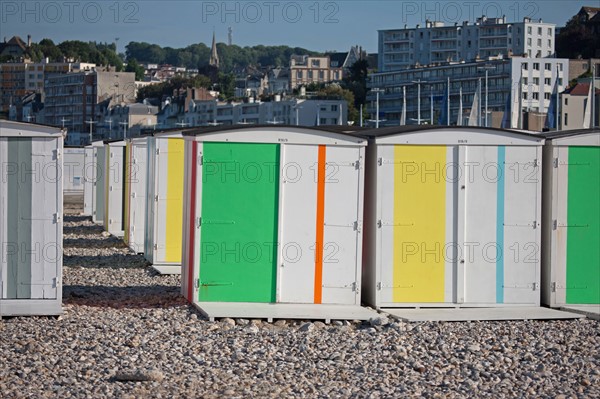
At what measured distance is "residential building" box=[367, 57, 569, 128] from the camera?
106312mm

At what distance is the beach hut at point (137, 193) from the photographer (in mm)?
22325

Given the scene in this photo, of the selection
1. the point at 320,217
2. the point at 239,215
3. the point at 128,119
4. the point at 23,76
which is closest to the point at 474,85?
the point at 128,119

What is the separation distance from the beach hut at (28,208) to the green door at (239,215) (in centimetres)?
168

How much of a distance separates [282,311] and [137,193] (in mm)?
9641

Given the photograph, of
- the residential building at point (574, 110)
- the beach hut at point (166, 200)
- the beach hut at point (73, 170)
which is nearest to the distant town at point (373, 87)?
the residential building at point (574, 110)

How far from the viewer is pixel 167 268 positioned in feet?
60.8

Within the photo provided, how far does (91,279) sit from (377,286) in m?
5.58

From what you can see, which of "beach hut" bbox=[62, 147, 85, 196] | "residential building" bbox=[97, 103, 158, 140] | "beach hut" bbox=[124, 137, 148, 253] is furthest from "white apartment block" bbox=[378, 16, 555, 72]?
"beach hut" bbox=[124, 137, 148, 253]

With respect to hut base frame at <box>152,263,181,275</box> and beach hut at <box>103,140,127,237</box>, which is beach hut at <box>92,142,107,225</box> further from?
hut base frame at <box>152,263,181,275</box>

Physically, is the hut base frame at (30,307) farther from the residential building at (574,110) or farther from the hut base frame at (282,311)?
the residential building at (574,110)

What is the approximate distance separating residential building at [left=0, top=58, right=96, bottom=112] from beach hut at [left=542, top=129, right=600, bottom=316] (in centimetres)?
17973

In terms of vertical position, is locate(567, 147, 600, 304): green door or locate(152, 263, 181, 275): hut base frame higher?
locate(567, 147, 600, 304): green door

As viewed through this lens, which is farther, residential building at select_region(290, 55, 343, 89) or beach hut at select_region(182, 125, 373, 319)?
residential building at select_region(290, 55, 343, 89)

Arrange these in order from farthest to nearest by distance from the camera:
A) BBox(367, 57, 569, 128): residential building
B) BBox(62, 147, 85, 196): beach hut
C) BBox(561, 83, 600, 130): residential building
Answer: BBox(367, 57, 569, 128): residential building, BBox(561, 83, 600, 130): residential building, BBox(62, 147, 85, 196): beach hut
